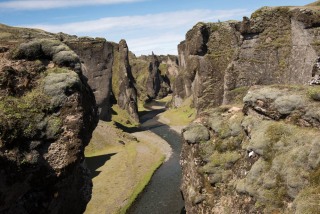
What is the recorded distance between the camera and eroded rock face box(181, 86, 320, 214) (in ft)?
71.8

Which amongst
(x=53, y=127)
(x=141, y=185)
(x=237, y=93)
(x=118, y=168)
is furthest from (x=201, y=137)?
(x=118, y=168)

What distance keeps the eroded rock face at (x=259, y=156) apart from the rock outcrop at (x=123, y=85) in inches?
3484

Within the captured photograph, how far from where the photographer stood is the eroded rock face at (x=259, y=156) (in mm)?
21875

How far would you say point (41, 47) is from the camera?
29.5 meters

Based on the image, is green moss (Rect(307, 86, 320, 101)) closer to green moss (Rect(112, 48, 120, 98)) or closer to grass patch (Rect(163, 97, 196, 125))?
grass patch (Rect(163, 97, 196, 125))

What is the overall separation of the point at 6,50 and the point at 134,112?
308 feet

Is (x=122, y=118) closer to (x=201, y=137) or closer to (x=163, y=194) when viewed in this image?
(x=163, y=194)

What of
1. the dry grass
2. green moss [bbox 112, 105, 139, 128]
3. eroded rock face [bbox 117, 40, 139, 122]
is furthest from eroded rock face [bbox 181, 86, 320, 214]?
eroded rock face [bbox 117, 40, 139, 122]

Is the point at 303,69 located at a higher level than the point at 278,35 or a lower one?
lower

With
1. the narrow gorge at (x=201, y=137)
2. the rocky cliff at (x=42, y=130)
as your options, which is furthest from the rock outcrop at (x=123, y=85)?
the rocky cliff at (x=42, y=130)

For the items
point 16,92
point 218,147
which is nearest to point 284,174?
point 218,147

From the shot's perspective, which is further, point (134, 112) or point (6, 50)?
point (134, 112)

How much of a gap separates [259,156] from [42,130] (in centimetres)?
1762

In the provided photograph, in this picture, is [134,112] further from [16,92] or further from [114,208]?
[16,92]
